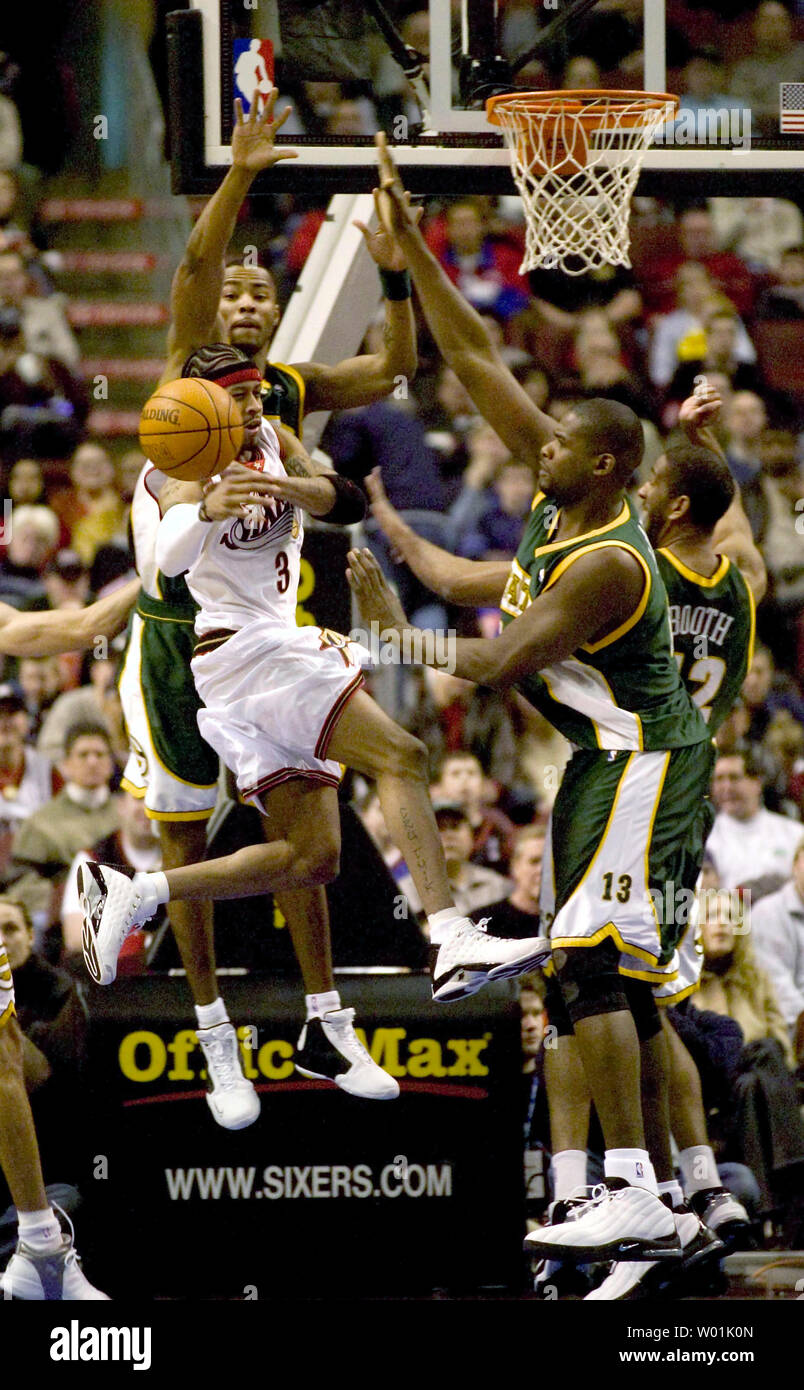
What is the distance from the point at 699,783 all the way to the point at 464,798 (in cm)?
371

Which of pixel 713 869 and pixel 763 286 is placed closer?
pixel 713 869

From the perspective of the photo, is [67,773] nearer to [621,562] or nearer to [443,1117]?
[443,1117]

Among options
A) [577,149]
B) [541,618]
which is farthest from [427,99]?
[541,618]

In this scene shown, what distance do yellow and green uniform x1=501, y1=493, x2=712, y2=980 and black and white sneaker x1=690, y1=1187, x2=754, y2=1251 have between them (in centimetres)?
95

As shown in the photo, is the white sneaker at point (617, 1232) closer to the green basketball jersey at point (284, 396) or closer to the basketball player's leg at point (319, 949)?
the basketball player's leg at point (319, 949)

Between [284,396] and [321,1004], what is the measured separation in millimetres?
2002

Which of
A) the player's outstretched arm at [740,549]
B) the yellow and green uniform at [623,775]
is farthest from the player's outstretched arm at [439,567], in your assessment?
the player's outstretched arm at [740,549]

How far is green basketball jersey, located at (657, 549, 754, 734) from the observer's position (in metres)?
6.78

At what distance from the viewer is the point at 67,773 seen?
9984mm

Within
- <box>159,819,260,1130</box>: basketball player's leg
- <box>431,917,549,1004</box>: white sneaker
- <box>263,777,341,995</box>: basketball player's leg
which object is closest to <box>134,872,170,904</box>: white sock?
<box>263,777,341,995</box>: basketball player's leg

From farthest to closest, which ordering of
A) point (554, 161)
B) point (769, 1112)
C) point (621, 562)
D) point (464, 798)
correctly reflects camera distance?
point (464, 798) → point (769, 1112) → point (554, 161) → point (621, 562)

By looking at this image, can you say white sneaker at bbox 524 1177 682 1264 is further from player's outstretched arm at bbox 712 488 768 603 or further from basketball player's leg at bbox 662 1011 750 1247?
player's outstretched arm at bbox 712 488 768 603

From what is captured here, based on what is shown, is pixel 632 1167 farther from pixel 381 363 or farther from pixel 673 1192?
pixel 381 363
